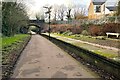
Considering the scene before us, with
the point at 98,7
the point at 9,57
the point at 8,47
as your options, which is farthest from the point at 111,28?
the point at 98,7

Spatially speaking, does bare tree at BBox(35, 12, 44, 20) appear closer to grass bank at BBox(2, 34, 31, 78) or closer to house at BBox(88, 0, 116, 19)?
house at BBox(88, 0, 116, 19)

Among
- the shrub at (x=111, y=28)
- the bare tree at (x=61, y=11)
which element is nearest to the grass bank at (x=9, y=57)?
the shrub at (x=111, y=28)

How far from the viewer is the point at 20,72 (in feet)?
33.7

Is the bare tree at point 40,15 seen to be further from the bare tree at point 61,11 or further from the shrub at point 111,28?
the shrub at point 111,28

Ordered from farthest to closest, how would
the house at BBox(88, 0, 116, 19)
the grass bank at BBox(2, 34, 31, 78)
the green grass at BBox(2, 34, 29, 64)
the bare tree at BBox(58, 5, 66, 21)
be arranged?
the bare tree at BBox(58, 5, 66, 21) → the house at BBox(88, 0, 116, 19) → the green grass at BBox(2, 34, 29, 64) → the grass bank at BBox(2, 34, 31, 78)

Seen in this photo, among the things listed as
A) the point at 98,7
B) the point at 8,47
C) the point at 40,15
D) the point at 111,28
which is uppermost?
the point at 98,7

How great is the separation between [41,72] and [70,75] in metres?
1.23

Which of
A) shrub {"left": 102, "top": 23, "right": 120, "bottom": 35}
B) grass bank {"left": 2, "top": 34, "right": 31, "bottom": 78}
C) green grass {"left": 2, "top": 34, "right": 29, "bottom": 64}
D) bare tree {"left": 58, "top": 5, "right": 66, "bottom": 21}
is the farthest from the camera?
bare tree {"left": 58, "top": 5, "right": 66, "bottom": 21}

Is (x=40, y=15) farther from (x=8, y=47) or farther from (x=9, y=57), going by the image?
(x=9, y=57)

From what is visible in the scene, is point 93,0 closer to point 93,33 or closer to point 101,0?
point 101,0

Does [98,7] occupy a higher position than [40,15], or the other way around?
[98,7]

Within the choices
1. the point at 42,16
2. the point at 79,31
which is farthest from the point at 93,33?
the point at 42,16

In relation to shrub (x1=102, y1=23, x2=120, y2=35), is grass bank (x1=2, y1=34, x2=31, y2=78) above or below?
below

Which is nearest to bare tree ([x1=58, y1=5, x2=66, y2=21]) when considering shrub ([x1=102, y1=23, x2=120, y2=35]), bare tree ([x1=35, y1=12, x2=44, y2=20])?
bare tree ([x1=35, y1=12, x2=44, y2=20])
